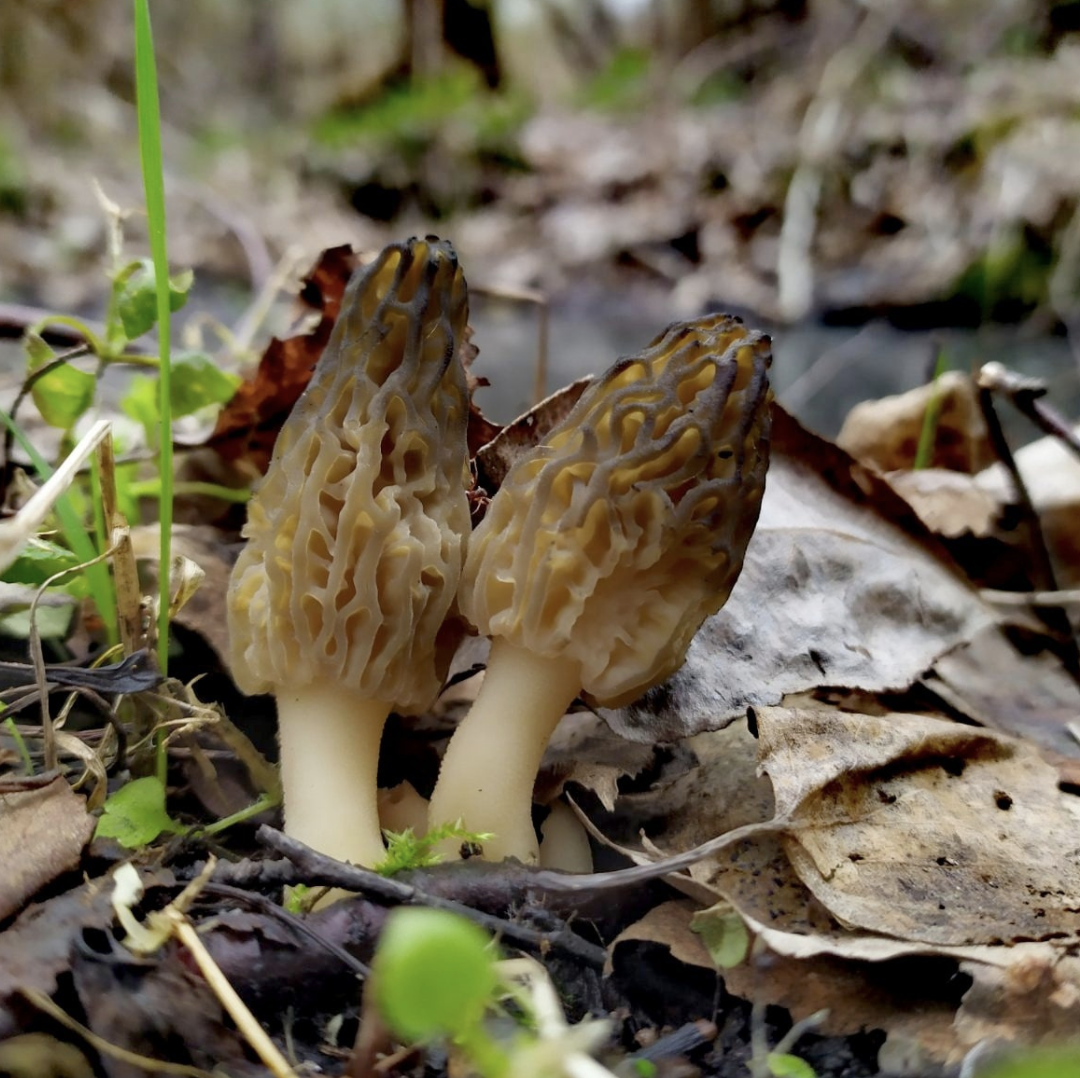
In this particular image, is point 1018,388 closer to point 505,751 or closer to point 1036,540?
point 1036,540

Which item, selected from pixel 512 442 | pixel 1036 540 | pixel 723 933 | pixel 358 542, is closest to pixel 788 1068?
pixel 723 933

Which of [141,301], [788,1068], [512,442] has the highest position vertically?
[141,301]

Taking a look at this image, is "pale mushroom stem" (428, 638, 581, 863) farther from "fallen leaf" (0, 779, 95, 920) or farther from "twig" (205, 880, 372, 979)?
"fallen leaf" (0, 779, 95, 920)

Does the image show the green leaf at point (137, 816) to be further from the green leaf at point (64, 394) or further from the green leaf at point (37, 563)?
the green leaf at point (64, 394)

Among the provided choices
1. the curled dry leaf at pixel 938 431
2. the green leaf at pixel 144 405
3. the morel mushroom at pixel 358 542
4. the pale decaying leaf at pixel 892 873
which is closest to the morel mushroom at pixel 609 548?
the morel mushroom at pixel 358 542

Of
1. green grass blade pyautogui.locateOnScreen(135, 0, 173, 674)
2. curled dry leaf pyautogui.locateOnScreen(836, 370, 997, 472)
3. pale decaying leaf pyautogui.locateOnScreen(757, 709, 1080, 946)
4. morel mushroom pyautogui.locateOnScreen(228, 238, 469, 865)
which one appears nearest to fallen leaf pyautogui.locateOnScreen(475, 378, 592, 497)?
morel mushroom pyautogui.locateOnScreen(228, 238, 469, 865)

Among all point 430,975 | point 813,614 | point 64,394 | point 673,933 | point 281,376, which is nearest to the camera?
point 430,975

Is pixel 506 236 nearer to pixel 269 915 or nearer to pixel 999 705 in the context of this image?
pixel 999 705
